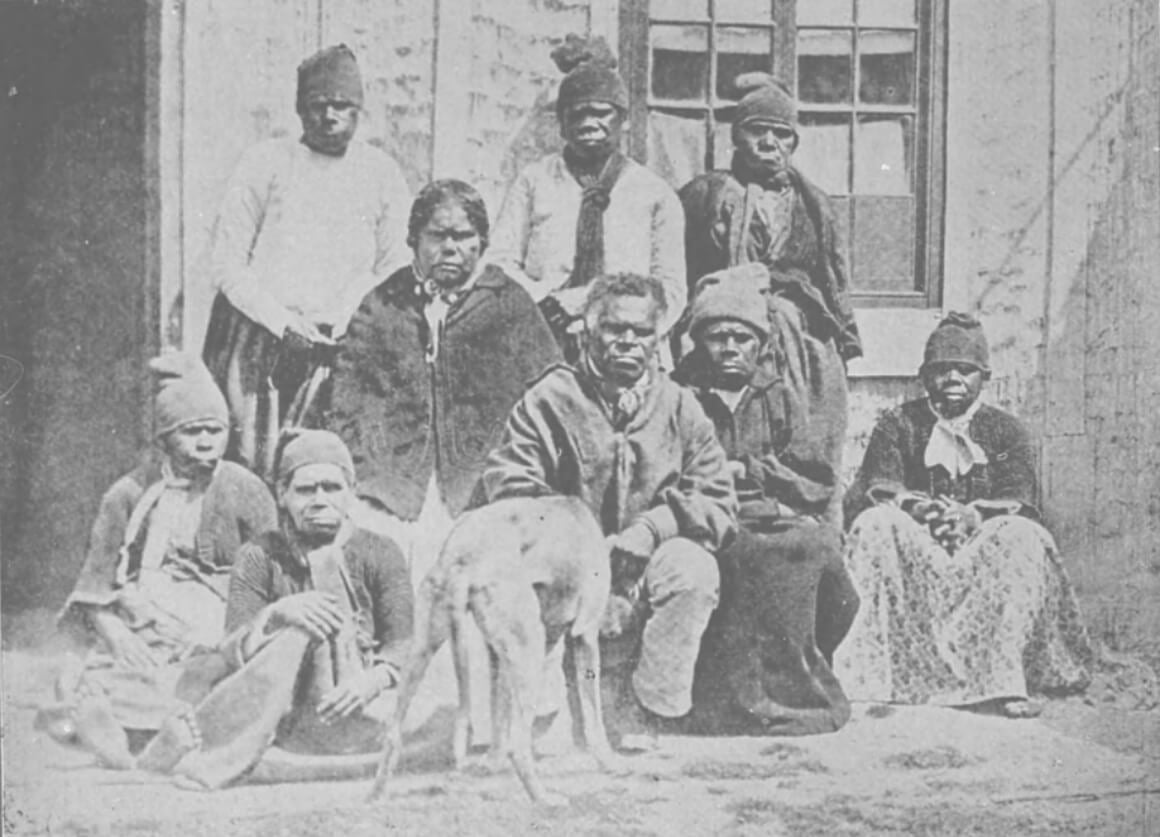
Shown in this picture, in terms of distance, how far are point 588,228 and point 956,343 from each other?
1389mm

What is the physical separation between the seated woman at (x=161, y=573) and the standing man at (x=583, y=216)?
3.85 ft

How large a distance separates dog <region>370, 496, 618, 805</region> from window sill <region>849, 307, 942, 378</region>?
1176 millimetres

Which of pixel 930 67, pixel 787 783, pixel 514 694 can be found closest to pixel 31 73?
pixel 514 694

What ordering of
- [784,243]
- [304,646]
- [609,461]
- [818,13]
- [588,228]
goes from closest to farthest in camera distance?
[304,646] → [609,461] → [588,228] → [784,243] → [818,13]

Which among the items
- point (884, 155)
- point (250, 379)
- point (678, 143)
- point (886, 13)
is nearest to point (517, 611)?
point (250, 379)

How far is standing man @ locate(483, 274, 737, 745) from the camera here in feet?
19.9

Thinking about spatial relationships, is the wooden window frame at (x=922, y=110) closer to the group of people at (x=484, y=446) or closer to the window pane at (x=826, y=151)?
the window pane at (x=826, y=151)

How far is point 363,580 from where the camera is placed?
6020mm

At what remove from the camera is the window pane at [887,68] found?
641 cm

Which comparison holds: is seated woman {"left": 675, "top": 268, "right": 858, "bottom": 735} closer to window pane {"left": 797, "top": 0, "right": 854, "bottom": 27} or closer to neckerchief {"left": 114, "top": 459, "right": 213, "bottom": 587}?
window pane {"left": 797, "top": 0, "right": 854, "bottom": 27}

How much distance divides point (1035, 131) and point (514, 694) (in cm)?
274

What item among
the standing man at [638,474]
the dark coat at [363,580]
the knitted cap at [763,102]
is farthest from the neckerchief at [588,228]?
the dark coat at [363,580]

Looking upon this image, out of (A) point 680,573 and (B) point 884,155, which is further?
(B) point 884,155

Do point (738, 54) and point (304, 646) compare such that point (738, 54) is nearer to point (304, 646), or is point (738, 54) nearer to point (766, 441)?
point (766, 441)
